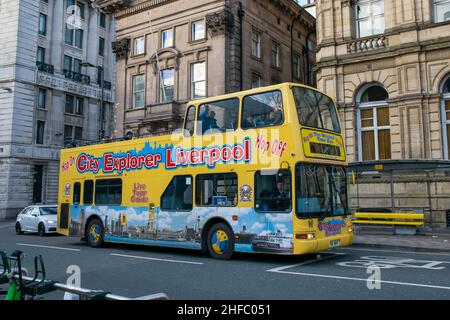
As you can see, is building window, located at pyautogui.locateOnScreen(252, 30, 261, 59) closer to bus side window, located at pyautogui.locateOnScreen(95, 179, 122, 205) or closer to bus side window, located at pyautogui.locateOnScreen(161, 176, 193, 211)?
bus side window, located at pyautogui.locateOnScreen(95, 179, 122, 205)

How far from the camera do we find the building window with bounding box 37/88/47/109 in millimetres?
39406

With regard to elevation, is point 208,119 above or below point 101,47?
below

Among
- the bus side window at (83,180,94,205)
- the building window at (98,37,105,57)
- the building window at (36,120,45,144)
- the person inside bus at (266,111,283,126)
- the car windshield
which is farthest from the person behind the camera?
the building window at (98,37,105,57)

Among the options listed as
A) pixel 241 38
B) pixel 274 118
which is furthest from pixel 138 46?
pixel 274 118

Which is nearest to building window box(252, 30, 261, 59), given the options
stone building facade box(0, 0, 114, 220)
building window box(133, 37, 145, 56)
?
building window box(133, 37, 145, 56)

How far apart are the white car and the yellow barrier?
14274 millimetres

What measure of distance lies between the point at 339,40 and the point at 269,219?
15.1m

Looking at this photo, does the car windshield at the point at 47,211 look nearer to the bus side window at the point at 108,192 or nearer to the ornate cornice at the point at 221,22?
the bus side window at the point at 108,192

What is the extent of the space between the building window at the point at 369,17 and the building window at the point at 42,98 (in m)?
29.0

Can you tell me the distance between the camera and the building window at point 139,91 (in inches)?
1228

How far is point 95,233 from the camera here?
51.3 feet

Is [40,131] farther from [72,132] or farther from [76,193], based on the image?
[76,193]

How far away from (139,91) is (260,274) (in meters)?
24.1
